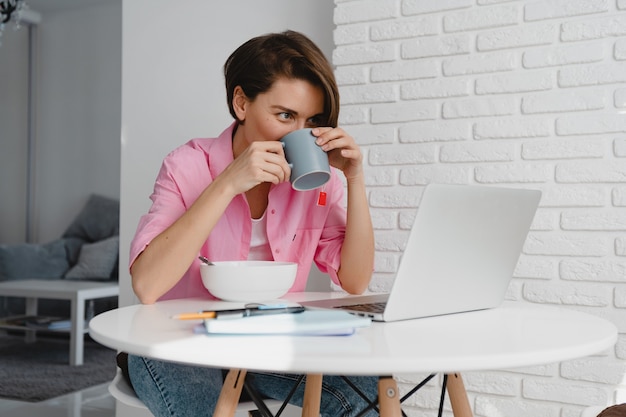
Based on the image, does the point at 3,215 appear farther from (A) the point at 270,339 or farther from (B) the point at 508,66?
(A) the point at 270,339

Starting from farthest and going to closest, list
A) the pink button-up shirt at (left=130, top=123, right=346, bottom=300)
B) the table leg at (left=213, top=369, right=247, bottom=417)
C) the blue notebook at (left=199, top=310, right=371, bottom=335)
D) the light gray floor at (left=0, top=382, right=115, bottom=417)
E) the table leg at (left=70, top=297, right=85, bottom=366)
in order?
the table leg at (left=70, top=297, right=85, bottom=366)
the light gray floor at (left=0, top=382, right=115, bottom=417)
the pink button-up shirt at (left=130, top=123, right=346, bottom=300)
the table leg at (left=213, top=369, right=247, bottom=417)
the blue notebook at (left=199, top=310, right=371, bottom=335)

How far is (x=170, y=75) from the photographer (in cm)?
254

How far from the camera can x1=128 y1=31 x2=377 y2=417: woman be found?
4.03ft

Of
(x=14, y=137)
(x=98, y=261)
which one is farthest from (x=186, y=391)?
(x=14, y=137)

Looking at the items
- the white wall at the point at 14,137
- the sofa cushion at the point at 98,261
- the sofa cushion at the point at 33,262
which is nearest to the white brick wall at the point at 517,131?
the sofa cushion at the point at 98,261

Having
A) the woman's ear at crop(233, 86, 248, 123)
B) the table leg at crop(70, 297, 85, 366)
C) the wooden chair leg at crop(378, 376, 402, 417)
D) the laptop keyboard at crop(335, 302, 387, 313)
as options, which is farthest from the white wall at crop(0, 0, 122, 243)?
the wooden chair leg at crop(378, 376, 402, 417)

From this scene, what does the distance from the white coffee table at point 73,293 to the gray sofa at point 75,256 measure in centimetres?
39

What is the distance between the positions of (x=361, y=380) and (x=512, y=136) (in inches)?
37.9

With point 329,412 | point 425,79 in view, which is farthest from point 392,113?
point 329,412

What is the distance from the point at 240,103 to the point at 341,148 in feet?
1.00

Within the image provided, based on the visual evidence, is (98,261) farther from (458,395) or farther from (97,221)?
(458,395)

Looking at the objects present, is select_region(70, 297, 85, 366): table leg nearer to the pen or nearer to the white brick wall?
the white brick wall

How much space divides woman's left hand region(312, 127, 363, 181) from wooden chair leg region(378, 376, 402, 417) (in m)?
0.56

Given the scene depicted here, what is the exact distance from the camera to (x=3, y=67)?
5.93 m
